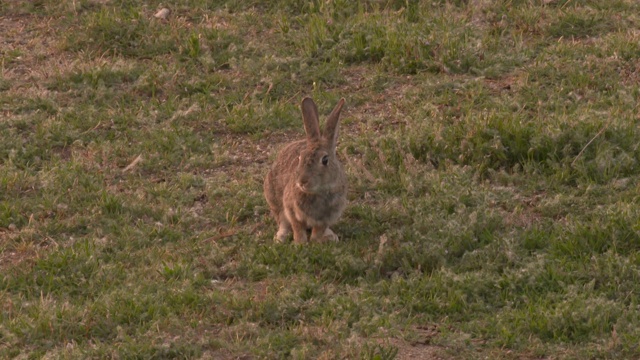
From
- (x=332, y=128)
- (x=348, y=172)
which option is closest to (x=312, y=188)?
(x=332, y=128)

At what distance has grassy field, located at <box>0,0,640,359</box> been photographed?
6754mm

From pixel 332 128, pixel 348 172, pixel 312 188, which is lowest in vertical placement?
pixel 348 172

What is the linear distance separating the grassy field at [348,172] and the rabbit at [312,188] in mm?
173

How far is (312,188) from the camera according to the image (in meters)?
7.67

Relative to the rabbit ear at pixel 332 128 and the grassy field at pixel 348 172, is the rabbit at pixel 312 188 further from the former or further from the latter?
the grassy field at pixel 348 172

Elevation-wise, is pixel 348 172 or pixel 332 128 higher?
pixel 332 128

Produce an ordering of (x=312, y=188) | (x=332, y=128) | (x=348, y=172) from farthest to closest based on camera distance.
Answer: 1. (x=348, y=172)
2. (x=332, y=128)
3. (x=312, y=188)

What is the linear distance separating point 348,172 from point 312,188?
1.14 meters

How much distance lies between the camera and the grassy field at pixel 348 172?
675 cm

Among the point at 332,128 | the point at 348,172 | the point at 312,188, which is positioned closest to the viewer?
the point at 312,188

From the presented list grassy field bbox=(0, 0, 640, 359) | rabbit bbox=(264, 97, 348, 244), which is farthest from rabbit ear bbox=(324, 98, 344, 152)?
grassy field bbox=(0, 0, 640, 359)

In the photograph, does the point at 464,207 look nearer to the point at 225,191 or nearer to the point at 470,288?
the point at 470,288

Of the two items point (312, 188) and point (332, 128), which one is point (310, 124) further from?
point (312, 188)

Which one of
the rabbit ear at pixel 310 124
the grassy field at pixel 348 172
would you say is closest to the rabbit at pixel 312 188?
the rabbit ear at pixel 310 124
